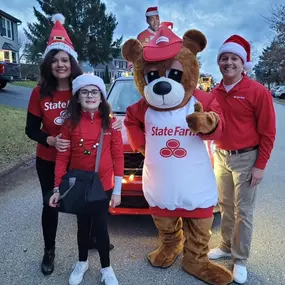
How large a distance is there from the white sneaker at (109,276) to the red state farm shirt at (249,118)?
1.49 meters

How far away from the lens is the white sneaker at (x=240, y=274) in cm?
278

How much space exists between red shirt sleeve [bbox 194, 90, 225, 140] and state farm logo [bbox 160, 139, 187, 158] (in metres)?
0.19

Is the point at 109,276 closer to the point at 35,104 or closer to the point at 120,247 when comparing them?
the point at 120,247

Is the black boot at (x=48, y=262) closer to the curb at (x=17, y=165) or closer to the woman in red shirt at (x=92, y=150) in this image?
the woman in red shirt at (x=92, y=150)

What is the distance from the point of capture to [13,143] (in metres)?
7.38

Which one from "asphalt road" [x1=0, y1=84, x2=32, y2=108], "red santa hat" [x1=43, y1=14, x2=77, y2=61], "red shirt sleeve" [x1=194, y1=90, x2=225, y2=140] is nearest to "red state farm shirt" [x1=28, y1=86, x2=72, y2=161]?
"red santa hat" [x1=43, y1=14, x2=77, y2=61]

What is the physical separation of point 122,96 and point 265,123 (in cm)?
276

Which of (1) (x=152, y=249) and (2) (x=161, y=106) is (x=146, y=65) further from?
(1) (x=152, y=249)

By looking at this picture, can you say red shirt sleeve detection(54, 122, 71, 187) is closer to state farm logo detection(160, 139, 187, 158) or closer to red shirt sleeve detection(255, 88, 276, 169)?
state farm logo detection(160, 139, 187, 158)

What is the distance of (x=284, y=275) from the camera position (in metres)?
2.89

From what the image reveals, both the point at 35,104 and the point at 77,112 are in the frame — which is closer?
the point at 77,112

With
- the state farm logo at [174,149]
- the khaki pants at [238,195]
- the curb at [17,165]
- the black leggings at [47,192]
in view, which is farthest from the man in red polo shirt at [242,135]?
the curb at [17,165]

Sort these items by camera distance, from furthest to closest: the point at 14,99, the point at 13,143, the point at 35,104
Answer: the point at 14,99 → the point at 13,143 → the point at 35,104

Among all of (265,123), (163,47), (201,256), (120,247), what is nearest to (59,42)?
(163,47)
